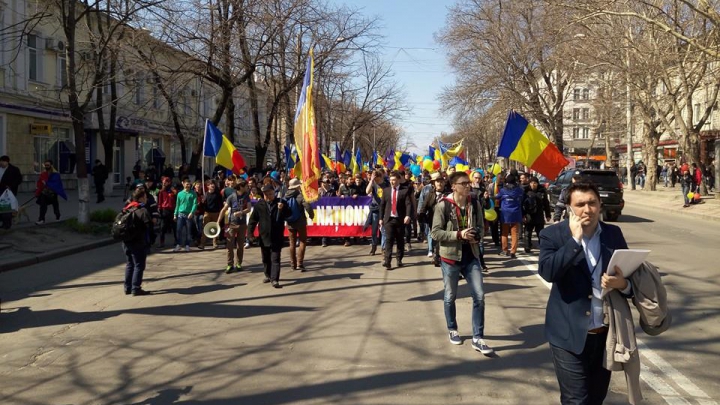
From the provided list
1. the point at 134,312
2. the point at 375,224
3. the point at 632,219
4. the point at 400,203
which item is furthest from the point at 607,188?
the point at 134,312

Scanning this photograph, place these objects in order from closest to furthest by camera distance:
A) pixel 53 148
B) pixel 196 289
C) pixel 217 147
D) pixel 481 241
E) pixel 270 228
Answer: pixel 481 241 → pixel 196 289 → pixel 270 228 → pixel 217 147 → pixel 53 148

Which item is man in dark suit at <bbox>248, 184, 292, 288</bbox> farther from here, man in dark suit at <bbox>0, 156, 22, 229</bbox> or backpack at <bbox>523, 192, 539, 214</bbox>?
man in dark suit at <bbox>0, 156, 22, 229</bbox>

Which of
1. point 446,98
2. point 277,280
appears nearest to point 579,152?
point 446,98

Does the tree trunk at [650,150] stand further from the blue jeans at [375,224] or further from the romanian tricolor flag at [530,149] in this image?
the blue jeans at [375,224]

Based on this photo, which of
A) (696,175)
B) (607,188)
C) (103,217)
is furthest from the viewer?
(696,175)

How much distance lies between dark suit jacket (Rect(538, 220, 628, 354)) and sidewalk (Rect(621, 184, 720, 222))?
68.9 ft

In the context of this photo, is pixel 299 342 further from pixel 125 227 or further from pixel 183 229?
pixel 183 229

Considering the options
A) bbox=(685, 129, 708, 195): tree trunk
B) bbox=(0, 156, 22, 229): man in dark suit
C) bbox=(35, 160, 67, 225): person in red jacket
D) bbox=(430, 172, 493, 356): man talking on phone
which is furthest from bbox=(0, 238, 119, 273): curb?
bbox=(685, 129, 708, 195): tree trunk

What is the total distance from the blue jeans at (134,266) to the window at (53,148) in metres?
21.1

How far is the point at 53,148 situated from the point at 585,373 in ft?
98.1

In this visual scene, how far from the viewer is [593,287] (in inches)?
128

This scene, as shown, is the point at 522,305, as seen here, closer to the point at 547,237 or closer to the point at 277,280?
the point at 277,280

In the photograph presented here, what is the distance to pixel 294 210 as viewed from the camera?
1012 cm

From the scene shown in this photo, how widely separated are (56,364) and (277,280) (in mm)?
3839
